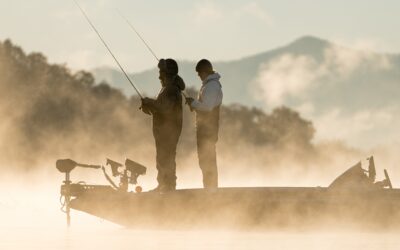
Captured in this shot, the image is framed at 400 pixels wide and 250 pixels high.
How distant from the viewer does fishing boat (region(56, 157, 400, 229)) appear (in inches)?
929

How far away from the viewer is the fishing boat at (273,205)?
23.6 m

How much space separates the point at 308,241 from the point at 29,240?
13.8ft

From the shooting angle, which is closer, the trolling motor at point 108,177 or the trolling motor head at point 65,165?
the trolling motor at point 108,177

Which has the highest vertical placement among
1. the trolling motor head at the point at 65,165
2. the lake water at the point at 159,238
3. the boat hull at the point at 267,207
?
the trolling motor head at the point at 65,165

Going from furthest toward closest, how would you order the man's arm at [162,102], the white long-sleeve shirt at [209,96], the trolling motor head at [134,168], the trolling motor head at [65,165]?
the trolling motor head at [65,165]
the trolling motor head at [134,168]
the man's arm at [162,102]
the white long-sleeve shirt at [209,96]

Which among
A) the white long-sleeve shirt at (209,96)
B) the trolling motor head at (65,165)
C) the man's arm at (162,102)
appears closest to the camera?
the white long-sleeve shirt at (209,96)

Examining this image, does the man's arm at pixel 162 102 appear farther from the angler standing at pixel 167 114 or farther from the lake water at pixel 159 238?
the lake water at pixel 159 238

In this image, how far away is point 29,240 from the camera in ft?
70.5

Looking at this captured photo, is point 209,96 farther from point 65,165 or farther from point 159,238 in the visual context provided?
point 65,165

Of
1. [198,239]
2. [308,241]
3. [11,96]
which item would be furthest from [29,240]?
[11,96]

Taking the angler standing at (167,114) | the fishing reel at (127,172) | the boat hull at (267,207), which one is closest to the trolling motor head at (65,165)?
the fishing reel at (127,172)

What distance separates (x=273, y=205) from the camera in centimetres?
2384

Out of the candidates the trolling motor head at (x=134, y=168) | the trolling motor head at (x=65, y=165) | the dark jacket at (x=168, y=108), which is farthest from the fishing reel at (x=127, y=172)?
the dark jacket at (x=168, y=108)

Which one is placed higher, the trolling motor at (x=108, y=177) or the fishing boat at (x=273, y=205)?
the trolling motor at (x=108, y=177)
